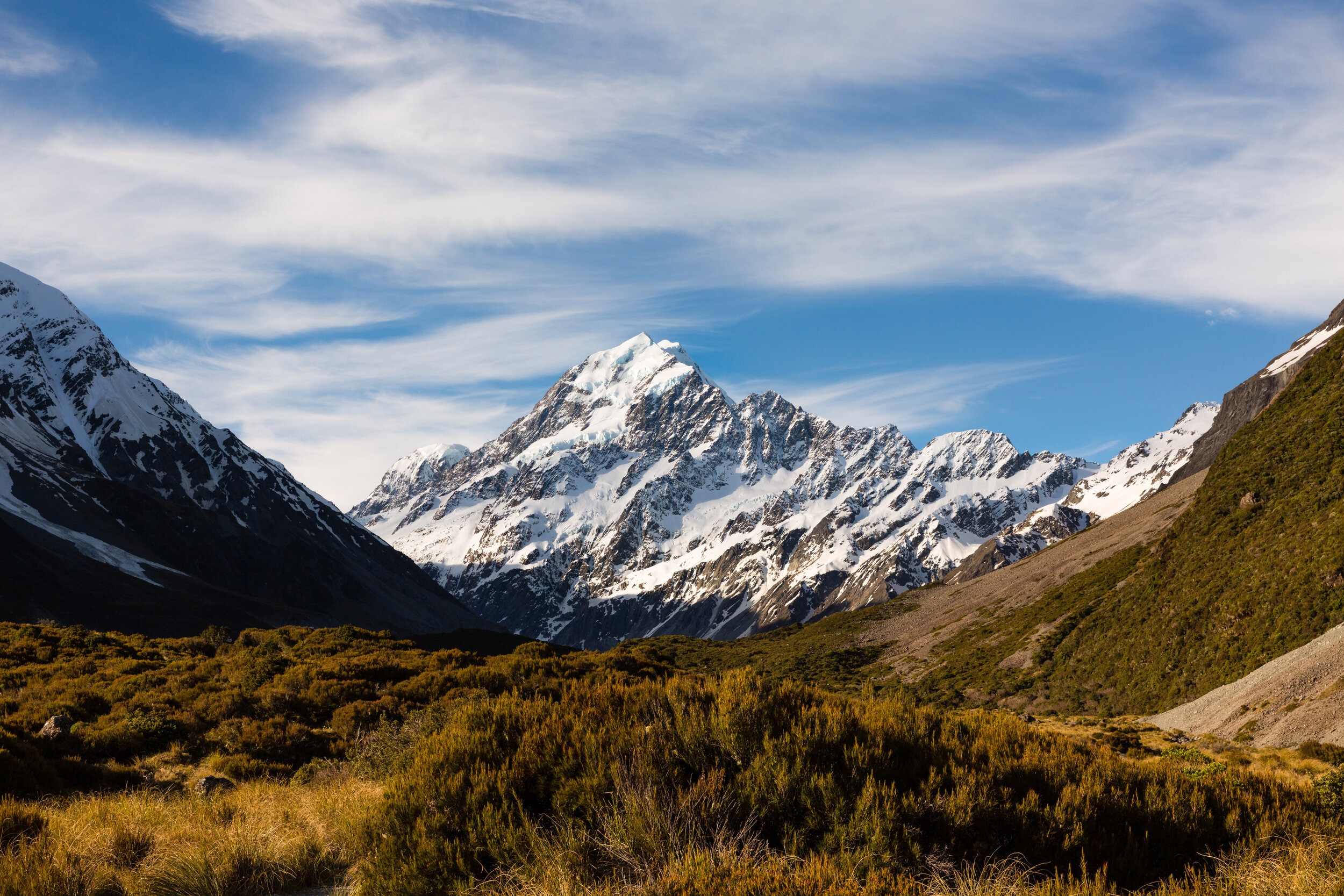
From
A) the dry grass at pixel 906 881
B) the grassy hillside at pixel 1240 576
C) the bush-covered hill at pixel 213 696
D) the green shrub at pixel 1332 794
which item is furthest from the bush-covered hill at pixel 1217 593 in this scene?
the dry grass at pixel 906 881

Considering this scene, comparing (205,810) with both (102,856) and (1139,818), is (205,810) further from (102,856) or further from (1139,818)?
(1139,818)

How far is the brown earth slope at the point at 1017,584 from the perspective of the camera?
8184 centimetres

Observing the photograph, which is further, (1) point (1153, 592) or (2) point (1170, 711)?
(1) point (1153, 592)

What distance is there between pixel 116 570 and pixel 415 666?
13110 centimetres

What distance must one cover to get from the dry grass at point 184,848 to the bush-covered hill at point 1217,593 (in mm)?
43054

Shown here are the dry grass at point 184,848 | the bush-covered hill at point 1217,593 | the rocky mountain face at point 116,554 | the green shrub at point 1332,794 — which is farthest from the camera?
the rocky mountain face at point 116,554

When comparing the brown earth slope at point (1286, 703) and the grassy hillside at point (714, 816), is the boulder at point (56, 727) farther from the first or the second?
the brown earth slope at point (1286, 703)

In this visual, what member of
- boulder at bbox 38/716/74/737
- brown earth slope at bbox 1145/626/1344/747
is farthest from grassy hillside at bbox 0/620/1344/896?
brown earth slope at bbox 1145/626/1344/747

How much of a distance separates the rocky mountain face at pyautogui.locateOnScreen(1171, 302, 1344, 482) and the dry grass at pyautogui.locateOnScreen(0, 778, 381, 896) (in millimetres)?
151116

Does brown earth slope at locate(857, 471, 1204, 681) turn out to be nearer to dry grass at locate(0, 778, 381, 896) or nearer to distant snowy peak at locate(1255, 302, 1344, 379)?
distant snowy peak at locate(1255, 302, 1344, 379)

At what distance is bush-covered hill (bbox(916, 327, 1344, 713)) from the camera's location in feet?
125

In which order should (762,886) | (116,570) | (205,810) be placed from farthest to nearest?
(116,570), (205,810), (762,886)

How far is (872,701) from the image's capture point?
8.67 metres

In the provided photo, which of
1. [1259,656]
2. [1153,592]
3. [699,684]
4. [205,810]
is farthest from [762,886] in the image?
[1153,592]
